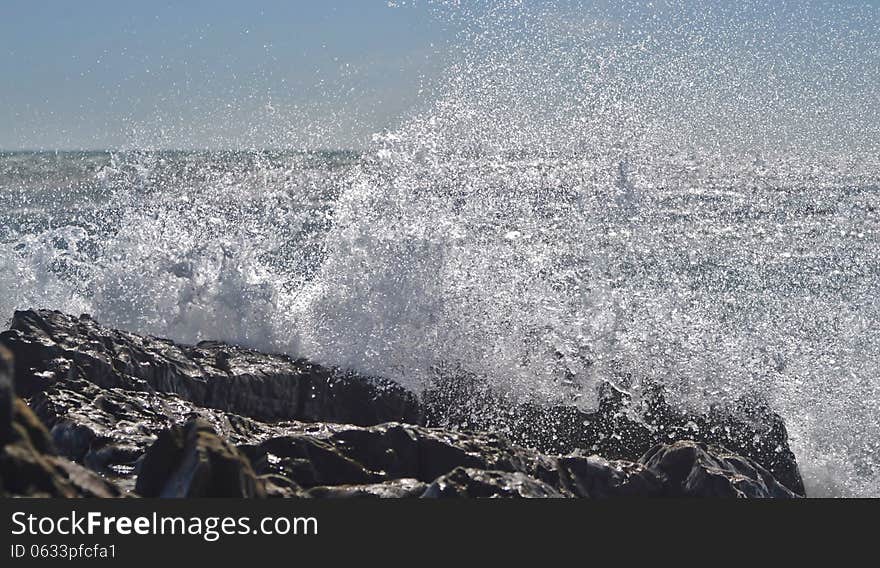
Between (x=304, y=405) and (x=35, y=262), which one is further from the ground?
(x=35, y=262)

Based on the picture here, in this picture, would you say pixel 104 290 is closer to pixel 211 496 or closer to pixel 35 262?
pixel 35 262

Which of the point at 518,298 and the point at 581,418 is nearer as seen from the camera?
the point at 581,418

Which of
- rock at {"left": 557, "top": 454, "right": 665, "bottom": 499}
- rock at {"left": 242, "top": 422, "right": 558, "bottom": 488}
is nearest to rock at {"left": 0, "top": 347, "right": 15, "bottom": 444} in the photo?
rock at {"left": 242, "top": 422, "right": 558, "bottom": 488}

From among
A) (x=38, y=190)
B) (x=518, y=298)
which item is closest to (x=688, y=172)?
(x=38, y=190)

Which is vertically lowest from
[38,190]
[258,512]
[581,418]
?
[581,418]

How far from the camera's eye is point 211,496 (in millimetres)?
3812

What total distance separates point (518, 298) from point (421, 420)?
332 centimetres

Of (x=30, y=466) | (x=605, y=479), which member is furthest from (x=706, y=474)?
(x=30, y=466)

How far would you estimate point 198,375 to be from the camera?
8352mm

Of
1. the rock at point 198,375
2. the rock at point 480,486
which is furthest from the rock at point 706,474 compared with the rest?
the rock at point 198,375

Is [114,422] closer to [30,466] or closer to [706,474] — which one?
[30,466]

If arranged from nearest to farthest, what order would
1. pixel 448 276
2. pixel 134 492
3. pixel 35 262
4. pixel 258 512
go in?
pixel 258 512, pixel 134 492, pixel 448 276, pixel 35 262

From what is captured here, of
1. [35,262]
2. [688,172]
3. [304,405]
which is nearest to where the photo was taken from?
[304,405]

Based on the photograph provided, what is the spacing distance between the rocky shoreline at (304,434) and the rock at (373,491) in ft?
0.04
